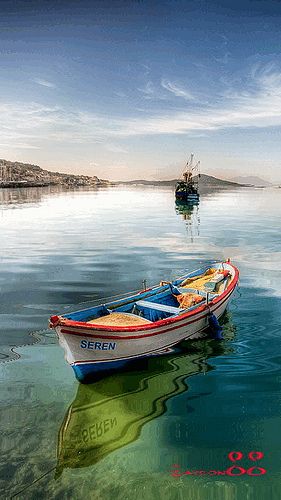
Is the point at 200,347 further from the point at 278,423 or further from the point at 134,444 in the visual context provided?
the point at 134,444

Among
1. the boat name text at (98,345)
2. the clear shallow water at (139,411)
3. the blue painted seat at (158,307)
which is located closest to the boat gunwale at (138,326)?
the boat name text at (98,345)

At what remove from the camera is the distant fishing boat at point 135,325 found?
52.8ft

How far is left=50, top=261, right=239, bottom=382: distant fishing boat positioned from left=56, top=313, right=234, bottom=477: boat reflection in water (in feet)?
2.05

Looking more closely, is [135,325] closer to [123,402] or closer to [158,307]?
[123,402]

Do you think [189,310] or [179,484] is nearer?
[179,484]

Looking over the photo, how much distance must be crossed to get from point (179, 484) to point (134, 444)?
222cm

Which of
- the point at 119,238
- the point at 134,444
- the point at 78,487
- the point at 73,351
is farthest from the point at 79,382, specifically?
the point at 119,238

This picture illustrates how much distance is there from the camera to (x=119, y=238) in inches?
2222

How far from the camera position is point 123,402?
1563 centimetres

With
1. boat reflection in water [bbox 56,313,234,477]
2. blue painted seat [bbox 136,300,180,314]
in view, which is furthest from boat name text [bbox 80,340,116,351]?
blue painted seat [bbox 136,300,180,314]

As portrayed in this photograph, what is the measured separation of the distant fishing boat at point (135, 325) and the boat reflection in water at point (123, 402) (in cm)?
63

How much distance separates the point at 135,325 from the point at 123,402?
3.29 m
